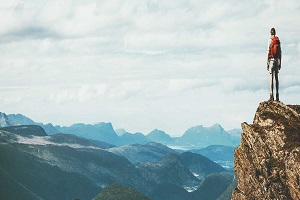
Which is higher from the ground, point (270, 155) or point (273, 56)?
point (273, 56)

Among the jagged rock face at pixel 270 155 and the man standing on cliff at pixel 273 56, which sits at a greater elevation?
the man standing on cliff at pixel 273 56

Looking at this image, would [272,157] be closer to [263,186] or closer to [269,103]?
[263,186]

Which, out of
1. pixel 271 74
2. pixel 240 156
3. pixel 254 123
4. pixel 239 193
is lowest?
pixel 239 193

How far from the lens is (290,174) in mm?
41094

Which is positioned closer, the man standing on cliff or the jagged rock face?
the jagged rock face

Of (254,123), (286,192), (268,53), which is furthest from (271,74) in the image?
(286,192)

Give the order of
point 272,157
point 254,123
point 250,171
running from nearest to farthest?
point 272,157 → point 250,171 → point 254,123

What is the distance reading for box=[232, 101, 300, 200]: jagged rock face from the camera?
41844 mm

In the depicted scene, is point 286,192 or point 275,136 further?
point 275,136

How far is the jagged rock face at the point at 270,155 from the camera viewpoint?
4184 cm

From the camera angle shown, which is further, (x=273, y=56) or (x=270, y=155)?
(x=273, y=56)

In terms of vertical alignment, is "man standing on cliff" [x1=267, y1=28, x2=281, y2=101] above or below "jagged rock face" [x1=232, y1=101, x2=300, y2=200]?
above

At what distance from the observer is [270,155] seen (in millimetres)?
45375

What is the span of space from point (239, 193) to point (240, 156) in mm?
3983
